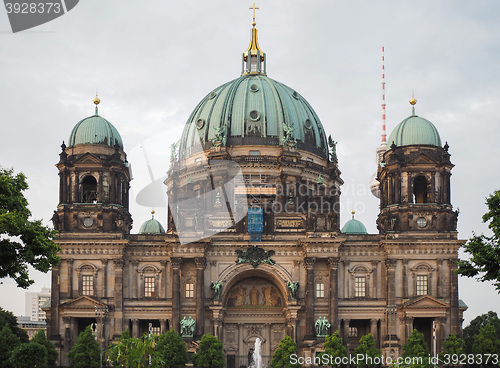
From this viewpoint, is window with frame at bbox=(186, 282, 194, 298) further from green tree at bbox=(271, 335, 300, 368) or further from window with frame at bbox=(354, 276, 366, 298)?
window with frame at bbox=(354, 276, 366, 298)

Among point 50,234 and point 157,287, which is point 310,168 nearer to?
point 157,287

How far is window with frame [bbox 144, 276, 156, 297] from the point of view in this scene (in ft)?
305


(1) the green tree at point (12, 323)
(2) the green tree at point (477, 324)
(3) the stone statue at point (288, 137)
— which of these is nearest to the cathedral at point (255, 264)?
(1) the green tree at point (12, 323)

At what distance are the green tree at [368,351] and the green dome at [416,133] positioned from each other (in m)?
20.9

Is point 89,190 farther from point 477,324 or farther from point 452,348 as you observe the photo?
point 477,324

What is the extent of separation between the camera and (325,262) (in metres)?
91.9

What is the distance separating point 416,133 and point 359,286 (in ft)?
53.8

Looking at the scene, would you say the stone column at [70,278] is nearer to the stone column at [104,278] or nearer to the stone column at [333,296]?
the stone column at [104,278]

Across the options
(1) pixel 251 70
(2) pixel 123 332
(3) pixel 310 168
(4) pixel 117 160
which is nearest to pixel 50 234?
(2) pixel 123 332

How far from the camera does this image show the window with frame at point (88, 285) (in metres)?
91.2

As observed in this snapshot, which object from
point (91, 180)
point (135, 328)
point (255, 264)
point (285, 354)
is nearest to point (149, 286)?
point (135, 328)

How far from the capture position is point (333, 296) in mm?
90500

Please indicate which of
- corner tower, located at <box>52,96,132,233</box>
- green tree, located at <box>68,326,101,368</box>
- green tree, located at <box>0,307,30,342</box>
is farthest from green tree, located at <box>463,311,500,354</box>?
green tree, located at <box>0,307,30,342</box>

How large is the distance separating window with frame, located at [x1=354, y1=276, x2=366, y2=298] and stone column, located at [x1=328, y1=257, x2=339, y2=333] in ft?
9.69
